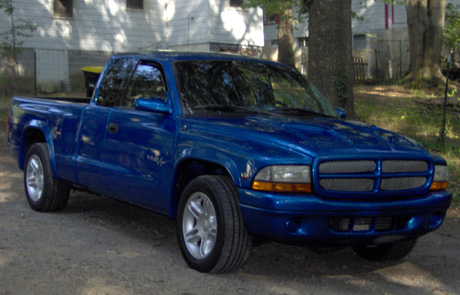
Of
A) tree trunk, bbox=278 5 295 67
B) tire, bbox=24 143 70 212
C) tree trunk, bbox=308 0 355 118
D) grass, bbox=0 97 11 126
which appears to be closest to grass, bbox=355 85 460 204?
tree trunk, bbox=308 0 355 118

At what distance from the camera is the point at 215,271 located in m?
4.80

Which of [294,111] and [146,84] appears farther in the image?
[146,84]

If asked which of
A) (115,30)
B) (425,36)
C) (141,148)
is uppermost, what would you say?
(115,30)

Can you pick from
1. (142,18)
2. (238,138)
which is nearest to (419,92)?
(142,18)

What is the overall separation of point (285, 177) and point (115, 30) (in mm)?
22171

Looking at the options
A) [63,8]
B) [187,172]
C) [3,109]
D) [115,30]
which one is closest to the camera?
[187,172]

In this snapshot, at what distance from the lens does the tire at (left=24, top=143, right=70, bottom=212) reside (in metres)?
6.94

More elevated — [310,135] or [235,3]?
[235,3]

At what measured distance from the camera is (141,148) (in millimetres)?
5586

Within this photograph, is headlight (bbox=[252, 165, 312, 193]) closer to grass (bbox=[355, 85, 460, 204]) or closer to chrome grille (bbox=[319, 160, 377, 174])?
chrome grille (bbox=[319, 160, 377, 174])

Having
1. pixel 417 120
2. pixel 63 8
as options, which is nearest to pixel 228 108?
pixel 417 120

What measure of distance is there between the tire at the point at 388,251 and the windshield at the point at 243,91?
130 centimetres

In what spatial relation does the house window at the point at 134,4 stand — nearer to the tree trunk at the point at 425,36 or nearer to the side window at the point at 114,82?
the tree trunk at the point at 425,36

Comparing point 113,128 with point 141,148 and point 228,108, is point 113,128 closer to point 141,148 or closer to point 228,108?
point 141,148
